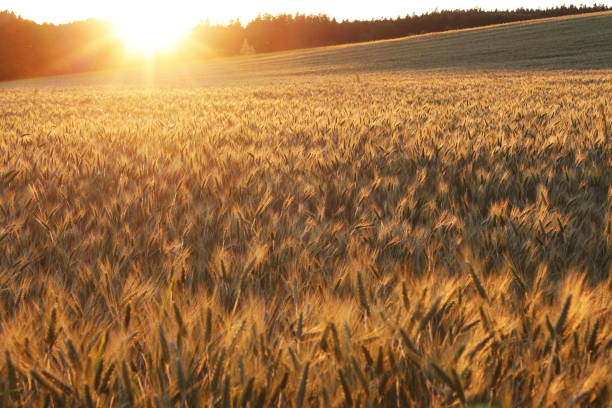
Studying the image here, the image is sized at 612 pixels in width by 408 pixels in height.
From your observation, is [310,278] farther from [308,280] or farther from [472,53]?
[472,53]

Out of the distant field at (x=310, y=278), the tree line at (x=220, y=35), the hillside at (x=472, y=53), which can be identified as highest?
the tree line at (x=220, y=35)

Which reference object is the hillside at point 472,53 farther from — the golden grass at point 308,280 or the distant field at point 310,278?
the golden grass at point 308,280

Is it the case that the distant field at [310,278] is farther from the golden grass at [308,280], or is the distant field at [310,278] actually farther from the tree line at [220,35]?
the tree line at [220,35]

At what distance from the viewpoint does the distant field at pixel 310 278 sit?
2.83ft

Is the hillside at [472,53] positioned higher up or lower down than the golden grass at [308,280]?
higher up

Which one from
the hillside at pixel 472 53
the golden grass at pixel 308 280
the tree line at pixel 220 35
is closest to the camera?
the golden grass at pixel 308 280

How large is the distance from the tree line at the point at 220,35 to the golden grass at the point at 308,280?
67865 millimetres

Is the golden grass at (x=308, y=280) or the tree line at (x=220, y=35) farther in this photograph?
the tree line at (x=220, y=35)

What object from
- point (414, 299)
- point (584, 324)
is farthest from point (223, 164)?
point (584, 324)

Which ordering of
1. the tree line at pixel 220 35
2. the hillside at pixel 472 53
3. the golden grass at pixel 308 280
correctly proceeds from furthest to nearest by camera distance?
1. the tree line at pixel 220 35
2. the hillside at pixel 472 53
3. the golden grass at pixel 308 280

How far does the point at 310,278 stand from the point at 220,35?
88.1 metres

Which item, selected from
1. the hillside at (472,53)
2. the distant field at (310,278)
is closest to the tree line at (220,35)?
the hillside at (472,53)

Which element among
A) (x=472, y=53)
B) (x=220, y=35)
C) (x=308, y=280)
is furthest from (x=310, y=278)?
(x=220, y=35)

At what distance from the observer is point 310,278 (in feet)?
4.43
